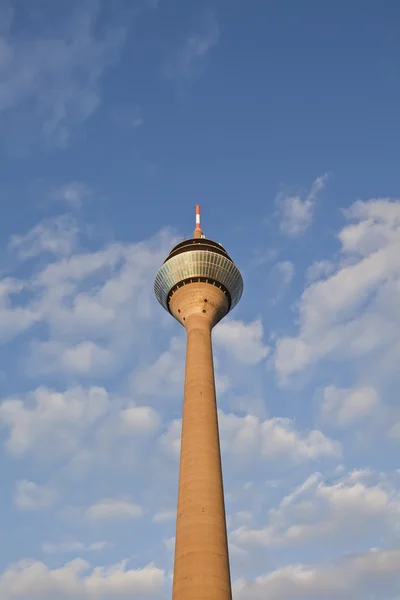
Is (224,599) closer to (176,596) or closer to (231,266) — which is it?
(176,596)

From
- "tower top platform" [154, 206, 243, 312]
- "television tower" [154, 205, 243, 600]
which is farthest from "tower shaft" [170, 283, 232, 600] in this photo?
"tower top platform" [154, 206, 243, 312]

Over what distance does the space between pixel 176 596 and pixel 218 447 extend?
13305mm

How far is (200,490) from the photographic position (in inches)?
1924

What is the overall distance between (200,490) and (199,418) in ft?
24.0

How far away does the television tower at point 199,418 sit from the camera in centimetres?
4500

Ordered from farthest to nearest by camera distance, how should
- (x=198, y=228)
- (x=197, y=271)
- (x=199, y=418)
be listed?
(x=198, y=228), (x=197, y=271), (x=199, y=418)

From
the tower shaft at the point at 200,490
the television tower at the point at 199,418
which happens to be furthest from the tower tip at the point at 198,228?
the tower shaft at the point at 200,490

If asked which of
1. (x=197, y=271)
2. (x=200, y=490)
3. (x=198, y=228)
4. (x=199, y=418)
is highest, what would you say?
(x=198, y=228)

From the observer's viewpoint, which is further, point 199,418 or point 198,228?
point 198,228

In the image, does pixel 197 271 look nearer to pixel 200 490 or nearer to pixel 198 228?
pixel 198 228

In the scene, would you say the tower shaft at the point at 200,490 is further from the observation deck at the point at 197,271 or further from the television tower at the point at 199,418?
the observation deck at the point at 197,271

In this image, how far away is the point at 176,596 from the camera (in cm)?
4447

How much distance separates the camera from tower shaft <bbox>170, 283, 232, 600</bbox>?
1751 inches

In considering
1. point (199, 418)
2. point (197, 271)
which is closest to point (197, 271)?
point (197, 271)
